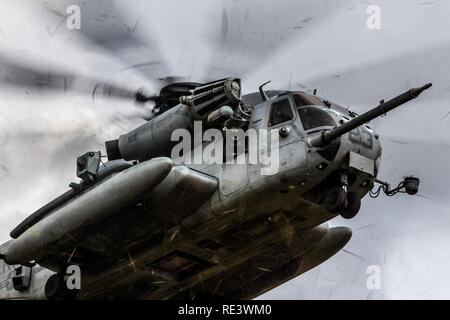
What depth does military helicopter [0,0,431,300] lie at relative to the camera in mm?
17281

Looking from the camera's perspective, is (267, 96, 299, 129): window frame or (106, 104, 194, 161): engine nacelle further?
(106, 104, 194, 161): engine nacelle

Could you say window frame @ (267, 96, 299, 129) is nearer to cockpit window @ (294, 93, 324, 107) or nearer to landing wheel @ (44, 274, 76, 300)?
cockpit window @ (294, 93, 324, 107)

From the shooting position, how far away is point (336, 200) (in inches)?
666

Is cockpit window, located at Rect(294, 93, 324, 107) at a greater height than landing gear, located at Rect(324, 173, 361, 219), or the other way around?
cockpit window, located at Rect(294, 93, 324, 107)

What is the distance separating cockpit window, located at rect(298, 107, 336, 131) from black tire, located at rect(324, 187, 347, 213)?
1181 mm

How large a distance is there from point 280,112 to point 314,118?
678 millimetres

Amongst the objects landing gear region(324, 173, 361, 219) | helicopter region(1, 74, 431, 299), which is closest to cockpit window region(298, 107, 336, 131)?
helicopter region(1, 74, 431, 299)

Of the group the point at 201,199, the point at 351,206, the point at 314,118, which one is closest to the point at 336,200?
the point at 351,206

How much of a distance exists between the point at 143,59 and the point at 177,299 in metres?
5.06

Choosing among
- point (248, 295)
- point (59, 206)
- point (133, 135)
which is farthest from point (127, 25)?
point (248, 295)

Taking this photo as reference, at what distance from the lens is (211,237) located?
18500mm

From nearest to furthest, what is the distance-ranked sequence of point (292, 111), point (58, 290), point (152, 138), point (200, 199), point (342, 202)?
point (342, 202) → point (292, 111) → point (200, 199) → point (152, 138) → point (58, 290)

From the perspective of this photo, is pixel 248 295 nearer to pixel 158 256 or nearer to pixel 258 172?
pixel 158 256

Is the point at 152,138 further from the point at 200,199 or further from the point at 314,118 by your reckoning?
the point at 314,118
